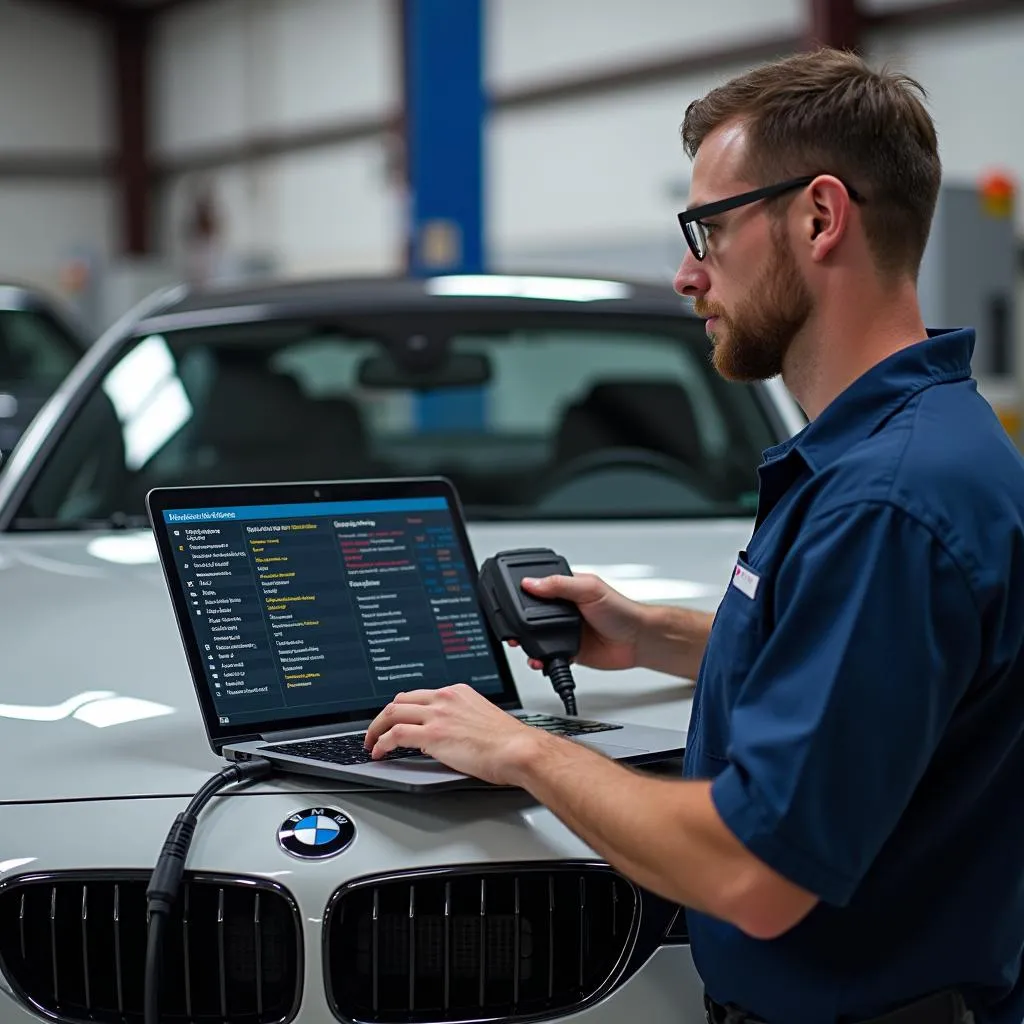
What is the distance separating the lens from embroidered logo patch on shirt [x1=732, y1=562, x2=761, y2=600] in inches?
49.4

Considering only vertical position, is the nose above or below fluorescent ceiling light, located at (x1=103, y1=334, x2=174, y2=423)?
above

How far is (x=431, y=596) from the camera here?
1.82m

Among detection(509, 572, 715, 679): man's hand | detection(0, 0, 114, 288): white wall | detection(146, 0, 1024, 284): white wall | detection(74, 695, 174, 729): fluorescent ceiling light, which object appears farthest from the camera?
detection(0, 0, 114, 288): white wall

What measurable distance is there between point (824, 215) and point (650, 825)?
20.5 inches

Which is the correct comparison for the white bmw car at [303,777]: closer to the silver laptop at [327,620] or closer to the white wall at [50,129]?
the silver laptop at [327,620]

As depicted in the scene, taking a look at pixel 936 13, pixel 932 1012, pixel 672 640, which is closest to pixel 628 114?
pixel 936 13

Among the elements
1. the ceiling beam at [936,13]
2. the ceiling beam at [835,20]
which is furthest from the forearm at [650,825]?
the ceiling beam at [835,20]

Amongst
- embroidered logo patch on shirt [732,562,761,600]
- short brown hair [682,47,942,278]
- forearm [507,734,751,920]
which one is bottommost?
forearm [507,734,751,920]

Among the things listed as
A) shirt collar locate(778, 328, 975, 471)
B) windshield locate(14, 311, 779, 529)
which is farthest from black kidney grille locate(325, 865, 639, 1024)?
windshield locate(14, 311, 779, 529)

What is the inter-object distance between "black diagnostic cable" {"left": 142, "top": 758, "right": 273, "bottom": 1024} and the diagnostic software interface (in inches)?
6.6

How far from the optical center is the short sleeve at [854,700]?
1087 mm

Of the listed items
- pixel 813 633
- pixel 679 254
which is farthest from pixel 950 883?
pixel 679 254

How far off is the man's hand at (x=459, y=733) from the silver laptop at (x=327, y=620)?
3 centimetres

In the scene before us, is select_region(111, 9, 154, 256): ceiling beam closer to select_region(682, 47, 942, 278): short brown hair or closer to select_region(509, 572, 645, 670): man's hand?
select_region(509, 572, 645, 670): man's hand
